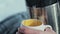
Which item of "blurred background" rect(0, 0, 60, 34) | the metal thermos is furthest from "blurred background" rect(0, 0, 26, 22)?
the metal thermos

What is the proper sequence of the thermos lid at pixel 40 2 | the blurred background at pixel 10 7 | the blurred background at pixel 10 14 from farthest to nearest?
the blurred background at pixel 10 7 → the blurred background at pixel 10 14 → the thermos lid at pixel 40 2

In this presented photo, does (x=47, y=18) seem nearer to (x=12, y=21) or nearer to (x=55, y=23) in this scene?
(x=55, y=23)

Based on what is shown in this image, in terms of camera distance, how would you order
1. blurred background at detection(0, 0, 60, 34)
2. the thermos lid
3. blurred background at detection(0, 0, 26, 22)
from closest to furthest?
the thermos lid
blurred background at detection(0, 0, 60, 34)
blurred background at detection(0, 0, 26, 22)

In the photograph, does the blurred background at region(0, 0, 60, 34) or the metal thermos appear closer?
the metal thermos

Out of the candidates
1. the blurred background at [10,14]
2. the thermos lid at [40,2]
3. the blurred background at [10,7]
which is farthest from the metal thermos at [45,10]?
the blurred background at [10,7]

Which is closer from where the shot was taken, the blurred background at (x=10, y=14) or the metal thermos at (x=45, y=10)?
the metal thermos at (x=45, y=10)

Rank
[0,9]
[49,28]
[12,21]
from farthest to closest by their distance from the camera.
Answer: [0,9]
[12,21]
[49,28]

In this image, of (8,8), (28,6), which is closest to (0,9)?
(8,8)

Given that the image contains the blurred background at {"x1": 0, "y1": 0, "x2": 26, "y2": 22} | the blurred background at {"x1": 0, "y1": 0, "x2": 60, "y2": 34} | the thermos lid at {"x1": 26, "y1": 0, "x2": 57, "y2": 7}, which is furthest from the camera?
the blurred background at {"x1": 0, "y1": 0, "x2": 26, "y2": 22}

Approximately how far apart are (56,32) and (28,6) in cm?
17

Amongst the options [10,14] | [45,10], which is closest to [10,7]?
[10,14]

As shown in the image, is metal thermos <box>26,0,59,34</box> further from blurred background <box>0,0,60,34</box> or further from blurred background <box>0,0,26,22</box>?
blurred background <box>0,0,26,22</box>

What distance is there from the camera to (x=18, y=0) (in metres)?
1.14

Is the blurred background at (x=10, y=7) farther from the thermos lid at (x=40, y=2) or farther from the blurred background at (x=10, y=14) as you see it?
the thermos lid at (x=40, y=2)
